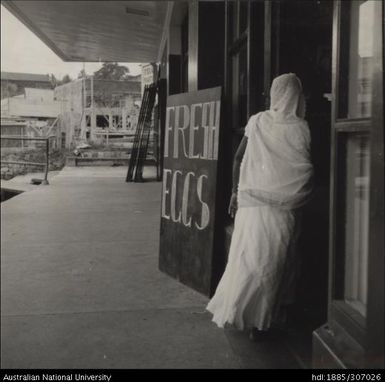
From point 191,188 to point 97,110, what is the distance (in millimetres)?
25943

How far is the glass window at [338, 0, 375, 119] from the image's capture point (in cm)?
172

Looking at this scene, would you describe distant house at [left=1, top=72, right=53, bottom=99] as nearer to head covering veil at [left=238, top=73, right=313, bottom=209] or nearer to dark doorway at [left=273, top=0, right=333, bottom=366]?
head covering veil at [left=238, top=73, right=313, bottom=209]

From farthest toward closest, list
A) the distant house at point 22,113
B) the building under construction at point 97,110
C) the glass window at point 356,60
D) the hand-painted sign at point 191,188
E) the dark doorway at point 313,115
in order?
1. the building under construction at point 97,110
2. the distant house at point 22,113
3. the hand-painted sign at point 191,188
4. the dark doorway at point 313,115
5. the glass window at point 356,60

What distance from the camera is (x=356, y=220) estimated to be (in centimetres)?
185

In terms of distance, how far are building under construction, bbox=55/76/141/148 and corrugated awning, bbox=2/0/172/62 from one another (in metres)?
8.19

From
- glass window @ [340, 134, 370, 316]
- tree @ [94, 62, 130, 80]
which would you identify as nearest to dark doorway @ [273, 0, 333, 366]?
glass window @ [340, 134, 370, 316]

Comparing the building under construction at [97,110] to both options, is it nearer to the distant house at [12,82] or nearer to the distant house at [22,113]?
the distant house at [22,113]

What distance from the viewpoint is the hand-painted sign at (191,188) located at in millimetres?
3533

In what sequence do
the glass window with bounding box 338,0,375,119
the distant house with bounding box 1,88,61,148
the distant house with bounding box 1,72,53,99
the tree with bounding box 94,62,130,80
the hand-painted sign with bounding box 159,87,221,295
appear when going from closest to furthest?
1. the glass window with bounding box 338,0,375,119
2. the distant house with bounding box 1,72,53,99
3. the hand-painted sign with bounding box 159,87,221,295
4. the distant house with bounding box 1,88,61,148
5. the tree with bounding box 94,62,130,80

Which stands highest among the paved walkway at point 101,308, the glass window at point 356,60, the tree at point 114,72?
the tree at point 114,72

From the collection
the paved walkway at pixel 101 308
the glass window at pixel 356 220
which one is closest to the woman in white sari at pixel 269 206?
the paved walkway at pixel 101 308

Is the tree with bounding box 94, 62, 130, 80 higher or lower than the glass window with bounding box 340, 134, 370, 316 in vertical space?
higher

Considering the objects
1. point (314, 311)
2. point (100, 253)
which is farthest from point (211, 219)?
point (100, 253)

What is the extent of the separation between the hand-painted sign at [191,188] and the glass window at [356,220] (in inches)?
64.4
